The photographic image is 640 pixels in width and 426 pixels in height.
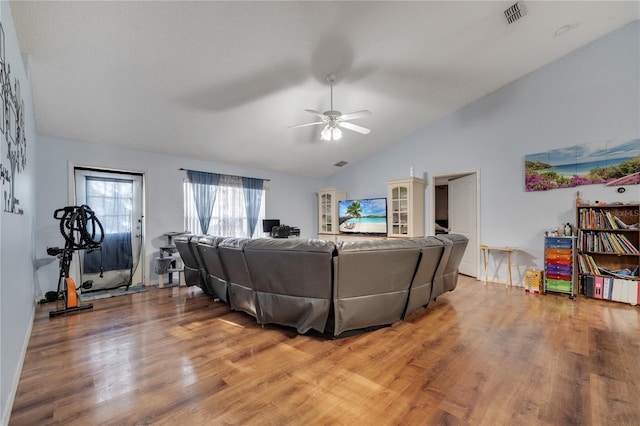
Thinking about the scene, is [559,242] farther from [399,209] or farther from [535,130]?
[399,209]

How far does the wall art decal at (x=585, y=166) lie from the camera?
12.1ft

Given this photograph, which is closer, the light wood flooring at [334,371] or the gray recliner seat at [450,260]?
the light wood flooring at [334,371]

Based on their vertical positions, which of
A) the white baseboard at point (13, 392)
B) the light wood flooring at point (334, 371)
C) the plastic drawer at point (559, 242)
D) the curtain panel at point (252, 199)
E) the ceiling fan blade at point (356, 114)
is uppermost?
the ceiling fan blade at point (356, 114)

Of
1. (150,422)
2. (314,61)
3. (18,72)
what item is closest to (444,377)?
(150,422)

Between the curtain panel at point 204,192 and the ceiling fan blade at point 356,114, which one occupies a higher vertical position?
the ceiling fan blade at point 356,114

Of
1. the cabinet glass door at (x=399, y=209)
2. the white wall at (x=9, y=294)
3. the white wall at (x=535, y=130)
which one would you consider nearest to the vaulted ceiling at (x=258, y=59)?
the white wall at (x=535, y=130)

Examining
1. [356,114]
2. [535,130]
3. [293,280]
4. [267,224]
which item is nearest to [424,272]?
[293,280]

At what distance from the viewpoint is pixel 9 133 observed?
5.60 feet

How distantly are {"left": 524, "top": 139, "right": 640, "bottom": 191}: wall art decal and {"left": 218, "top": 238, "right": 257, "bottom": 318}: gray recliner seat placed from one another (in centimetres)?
460

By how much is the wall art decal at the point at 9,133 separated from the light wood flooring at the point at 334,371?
1.27 metres

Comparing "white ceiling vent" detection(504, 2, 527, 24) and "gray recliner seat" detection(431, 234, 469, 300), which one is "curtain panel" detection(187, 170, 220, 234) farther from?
"white ceiling vent" detection(504, 2, 527, 24)

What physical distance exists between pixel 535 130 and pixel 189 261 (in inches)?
229

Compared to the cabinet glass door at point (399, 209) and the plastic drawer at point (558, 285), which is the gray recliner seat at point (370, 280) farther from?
the cabinet glass door at point (399, 209)

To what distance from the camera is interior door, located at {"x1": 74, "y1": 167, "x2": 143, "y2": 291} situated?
165 inches
